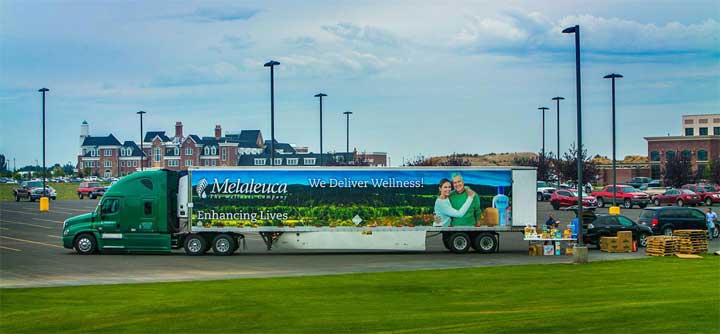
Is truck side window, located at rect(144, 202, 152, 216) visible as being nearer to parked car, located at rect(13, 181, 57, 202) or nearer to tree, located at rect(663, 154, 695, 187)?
parked car, located at rect(13, 181, 57, 202)

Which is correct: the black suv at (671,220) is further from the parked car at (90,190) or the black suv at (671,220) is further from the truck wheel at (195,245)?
the parked car at (90,190)

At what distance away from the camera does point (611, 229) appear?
3559 cm

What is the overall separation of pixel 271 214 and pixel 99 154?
163508 mm

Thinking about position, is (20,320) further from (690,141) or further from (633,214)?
(690,141)

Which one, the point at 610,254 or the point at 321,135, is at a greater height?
the point at 321,135

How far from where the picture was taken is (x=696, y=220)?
1519 inches

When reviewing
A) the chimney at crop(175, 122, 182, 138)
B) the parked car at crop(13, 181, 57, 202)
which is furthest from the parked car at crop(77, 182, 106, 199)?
the chimney at crop(175, 122, 182, 138)

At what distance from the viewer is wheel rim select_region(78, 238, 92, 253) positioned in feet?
111

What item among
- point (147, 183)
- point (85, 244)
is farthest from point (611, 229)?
point (85, 244)

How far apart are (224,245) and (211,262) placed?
9.34 feet

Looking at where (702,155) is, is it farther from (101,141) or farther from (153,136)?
(101,141)

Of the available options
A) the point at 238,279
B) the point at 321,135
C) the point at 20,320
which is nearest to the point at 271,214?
the point at 238,279

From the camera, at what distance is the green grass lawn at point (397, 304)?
53.7 ft

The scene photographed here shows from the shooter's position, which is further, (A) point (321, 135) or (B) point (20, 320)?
(A) point (321, 135)
